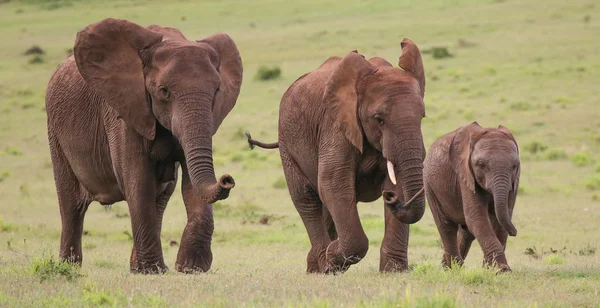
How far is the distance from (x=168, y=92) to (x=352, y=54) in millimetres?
1489

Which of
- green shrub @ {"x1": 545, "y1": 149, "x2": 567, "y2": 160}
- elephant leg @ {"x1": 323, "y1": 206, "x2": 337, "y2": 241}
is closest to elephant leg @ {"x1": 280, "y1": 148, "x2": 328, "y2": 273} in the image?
elephant leg @ {"x1": 323, "y1": 206, "x2": 337, "y2": 241}

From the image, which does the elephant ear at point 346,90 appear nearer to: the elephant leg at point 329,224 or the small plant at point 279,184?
the elephant leg at point 329,224

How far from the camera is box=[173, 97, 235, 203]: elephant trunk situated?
28.0 ft

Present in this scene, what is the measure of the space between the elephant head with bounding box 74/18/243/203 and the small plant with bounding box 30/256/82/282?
1076 millimetres

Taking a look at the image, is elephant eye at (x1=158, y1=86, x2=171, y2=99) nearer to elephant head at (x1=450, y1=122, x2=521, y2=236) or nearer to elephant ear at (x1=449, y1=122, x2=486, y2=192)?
A: elephant head at (x1=450, y1=122, x2=521, y2=236)

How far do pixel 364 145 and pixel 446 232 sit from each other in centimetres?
290

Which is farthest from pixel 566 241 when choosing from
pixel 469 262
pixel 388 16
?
pixel 388 16

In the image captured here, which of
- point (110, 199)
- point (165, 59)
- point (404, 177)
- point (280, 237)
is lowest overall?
point (280, 237)

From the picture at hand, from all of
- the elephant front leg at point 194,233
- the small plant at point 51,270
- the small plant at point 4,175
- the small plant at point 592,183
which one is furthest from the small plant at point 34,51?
the small plant at point 51,270

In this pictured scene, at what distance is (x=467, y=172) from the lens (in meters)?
11.0

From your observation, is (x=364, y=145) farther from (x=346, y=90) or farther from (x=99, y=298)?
(x=99, y=298)

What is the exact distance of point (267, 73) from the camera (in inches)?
1300

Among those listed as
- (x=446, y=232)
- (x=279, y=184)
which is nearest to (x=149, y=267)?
(x=446, y=232)

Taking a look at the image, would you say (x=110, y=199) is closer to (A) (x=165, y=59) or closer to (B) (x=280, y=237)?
(A) (x=165, y=59)
